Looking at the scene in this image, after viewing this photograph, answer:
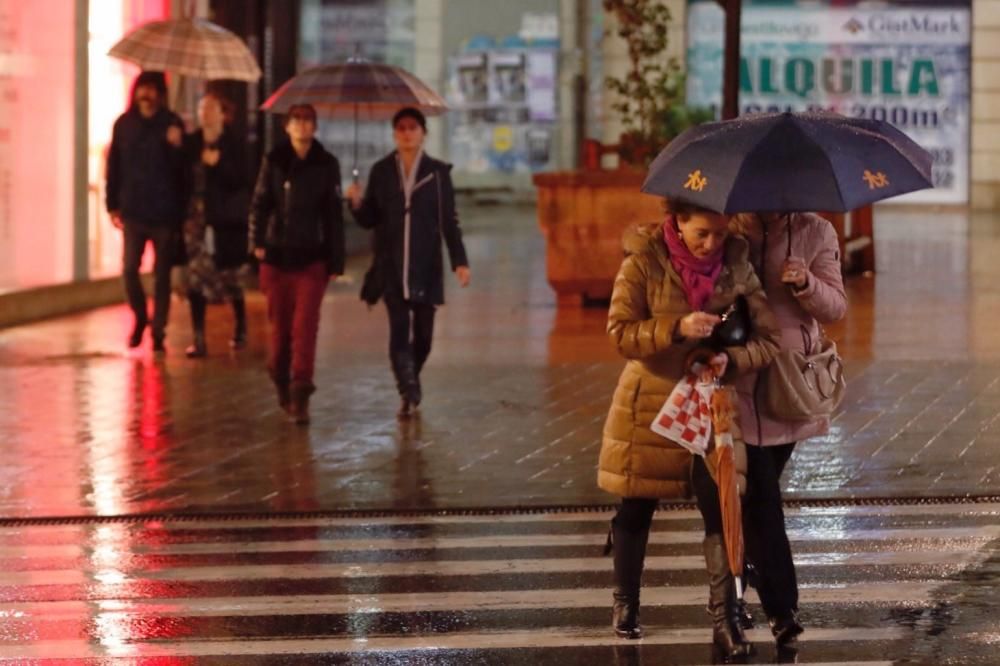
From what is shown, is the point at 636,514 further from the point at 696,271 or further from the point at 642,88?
the point at 642,88

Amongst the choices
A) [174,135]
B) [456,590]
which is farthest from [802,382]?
[174,135]

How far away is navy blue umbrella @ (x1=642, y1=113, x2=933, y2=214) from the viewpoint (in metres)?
6.20

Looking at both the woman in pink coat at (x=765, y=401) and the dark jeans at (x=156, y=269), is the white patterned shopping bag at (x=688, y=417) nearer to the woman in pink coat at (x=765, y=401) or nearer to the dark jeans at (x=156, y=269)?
the woman in pink coat at (x=765, y=401)

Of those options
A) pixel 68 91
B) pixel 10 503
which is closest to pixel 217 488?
pixel 10 503

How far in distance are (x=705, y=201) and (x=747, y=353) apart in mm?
488

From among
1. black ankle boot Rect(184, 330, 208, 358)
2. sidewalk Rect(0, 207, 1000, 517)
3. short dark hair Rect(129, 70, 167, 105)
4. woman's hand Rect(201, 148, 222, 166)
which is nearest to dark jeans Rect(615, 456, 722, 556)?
sidewalk Rect(0, 207, 1000, 517)

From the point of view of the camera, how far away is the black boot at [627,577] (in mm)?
6770

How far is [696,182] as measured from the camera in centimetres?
630

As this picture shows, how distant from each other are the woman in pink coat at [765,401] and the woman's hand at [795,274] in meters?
0.06

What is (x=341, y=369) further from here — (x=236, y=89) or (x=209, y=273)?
(x=236, y=89)

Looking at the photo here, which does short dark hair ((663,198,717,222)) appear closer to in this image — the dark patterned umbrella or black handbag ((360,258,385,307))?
black handbag ((360,258,385,307))

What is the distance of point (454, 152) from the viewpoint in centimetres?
3675

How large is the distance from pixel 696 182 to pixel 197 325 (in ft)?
30.1

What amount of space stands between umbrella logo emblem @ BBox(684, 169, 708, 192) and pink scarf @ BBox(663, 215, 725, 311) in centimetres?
24
